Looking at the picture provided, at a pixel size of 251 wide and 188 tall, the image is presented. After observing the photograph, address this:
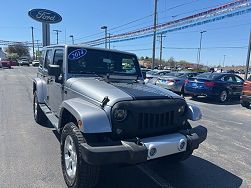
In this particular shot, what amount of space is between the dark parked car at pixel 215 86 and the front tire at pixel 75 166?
10.6 metres

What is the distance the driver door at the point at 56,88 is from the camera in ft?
16.6

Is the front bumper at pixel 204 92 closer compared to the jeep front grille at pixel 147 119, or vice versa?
the jeep front grille at pixel 147 119

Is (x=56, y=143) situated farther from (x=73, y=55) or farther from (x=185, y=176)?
(x=185, y=176)

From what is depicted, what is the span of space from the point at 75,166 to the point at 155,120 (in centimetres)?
124

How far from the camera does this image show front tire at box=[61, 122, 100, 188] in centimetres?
347

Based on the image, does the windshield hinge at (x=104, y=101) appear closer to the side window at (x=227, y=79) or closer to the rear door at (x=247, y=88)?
the rear door at (x=247, y=88)

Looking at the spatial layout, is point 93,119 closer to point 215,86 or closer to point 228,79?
point 215,86

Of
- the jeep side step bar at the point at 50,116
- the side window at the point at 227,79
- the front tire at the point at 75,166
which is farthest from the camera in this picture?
the side window at the point at 227,79

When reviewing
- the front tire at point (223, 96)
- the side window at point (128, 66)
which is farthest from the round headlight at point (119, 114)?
the front tire at point (223, 96)

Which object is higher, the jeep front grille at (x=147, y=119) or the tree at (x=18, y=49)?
the tree at (x=18, y=49)

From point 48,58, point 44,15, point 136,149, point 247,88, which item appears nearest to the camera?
point 136,149

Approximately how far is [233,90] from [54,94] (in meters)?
11.1

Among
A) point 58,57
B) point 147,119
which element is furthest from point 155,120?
point 58,57

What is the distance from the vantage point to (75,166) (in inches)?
147
